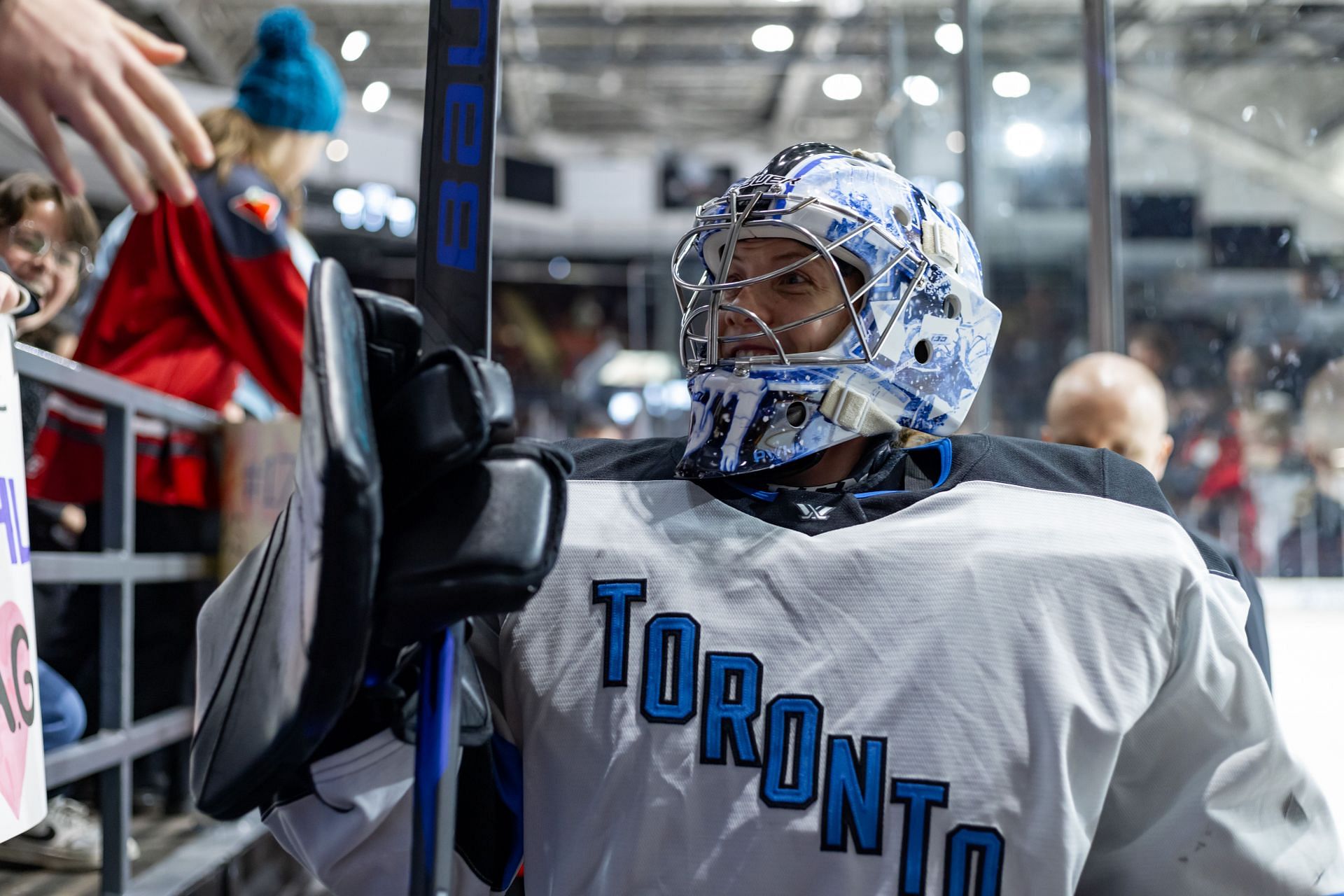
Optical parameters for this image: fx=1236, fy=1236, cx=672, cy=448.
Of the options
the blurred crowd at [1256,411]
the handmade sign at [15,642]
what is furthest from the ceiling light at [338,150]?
the handmade sign at [15,642]

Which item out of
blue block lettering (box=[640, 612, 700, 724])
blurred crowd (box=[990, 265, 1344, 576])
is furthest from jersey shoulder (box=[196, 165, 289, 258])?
blurred crowd (box=[990, 265, 1344, 576])

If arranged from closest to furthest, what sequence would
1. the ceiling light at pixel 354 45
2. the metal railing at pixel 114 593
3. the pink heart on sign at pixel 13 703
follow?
1. the pink heart on sign at pixel 13 703
2. the metal railing at pixel 114 593
3. the ceiling light at pixel 354 45

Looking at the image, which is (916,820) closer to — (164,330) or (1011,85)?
(164,330)

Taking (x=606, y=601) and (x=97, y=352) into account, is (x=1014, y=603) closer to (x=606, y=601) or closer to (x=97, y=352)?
(x=606, y=601)

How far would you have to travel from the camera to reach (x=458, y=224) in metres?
0.96

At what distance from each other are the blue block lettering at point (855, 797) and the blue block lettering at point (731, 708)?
0.23 ft

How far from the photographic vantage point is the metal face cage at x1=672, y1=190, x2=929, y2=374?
1241 mm

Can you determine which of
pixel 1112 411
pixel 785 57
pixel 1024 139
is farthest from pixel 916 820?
pixel 785 57

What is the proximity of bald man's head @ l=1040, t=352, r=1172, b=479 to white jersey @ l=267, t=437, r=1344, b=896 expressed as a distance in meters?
1.19

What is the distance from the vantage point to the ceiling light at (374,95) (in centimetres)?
1045

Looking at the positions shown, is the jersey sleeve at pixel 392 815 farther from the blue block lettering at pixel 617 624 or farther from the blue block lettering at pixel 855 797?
the blue block lettering at pixel 855 797

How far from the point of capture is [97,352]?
255 centimetres

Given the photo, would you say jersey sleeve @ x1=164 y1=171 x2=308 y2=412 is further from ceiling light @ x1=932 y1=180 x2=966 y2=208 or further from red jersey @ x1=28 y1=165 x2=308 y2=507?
ceiling light @ x1=932 y1=180 x2=966 y2=208

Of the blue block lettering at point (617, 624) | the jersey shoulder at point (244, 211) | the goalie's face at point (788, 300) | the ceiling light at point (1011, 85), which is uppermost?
the ceiling light at point (1011, 85)
